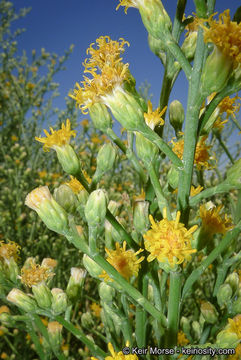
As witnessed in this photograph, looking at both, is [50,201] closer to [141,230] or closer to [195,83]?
[141,230]

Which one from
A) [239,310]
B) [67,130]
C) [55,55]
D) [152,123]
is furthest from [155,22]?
[55,55]

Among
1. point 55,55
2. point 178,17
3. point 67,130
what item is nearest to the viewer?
point 178,17

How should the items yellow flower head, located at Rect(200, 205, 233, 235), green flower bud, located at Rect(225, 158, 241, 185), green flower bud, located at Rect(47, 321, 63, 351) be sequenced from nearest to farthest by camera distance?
green flower bud, located at Rect(225, 158, 241, 185) → yellow flower head, located at Rect(200, 205, 233, 235) → green flower bud, located at Rect(47, 321, 63, 351)

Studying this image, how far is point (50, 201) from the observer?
806 mm

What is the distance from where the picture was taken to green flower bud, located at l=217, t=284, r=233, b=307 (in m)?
0.91

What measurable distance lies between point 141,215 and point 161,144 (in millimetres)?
181

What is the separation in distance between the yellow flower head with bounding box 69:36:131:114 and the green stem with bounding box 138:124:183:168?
15 cm

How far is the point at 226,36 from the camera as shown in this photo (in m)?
0.67

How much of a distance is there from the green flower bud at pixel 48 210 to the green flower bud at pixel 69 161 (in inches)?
3.0

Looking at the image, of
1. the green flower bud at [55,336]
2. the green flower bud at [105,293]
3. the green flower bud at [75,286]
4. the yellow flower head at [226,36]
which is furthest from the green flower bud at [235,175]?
the green flower bud at [55,336]

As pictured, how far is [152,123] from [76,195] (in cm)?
31

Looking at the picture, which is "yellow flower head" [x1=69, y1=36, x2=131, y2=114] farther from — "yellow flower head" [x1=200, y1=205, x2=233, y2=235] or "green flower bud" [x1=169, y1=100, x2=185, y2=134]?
"yellow flower head" [x1=200, y1=205, x2=233, y2=235]

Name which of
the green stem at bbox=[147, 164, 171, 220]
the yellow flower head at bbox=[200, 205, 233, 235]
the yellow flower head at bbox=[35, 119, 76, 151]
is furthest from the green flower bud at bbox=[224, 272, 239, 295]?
the yellow flower head at bbox=[35, 119, 76, 151]

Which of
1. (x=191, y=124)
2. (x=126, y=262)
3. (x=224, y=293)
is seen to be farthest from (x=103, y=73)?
(x=224, y=293)
